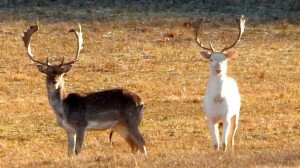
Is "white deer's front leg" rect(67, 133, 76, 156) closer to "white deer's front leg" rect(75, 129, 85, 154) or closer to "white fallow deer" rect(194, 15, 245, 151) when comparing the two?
"white deer's front leg" rect(75, 129, 85, 154)

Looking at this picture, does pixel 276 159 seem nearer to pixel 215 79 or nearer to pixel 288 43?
pixel 215 79

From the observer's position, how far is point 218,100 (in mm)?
16500

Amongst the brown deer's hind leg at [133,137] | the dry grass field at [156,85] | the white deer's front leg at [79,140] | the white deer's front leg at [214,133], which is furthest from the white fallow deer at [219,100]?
the white deer's front leg at [79,140]

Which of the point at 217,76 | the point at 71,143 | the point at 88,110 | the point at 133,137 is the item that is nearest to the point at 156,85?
the point at 133,137

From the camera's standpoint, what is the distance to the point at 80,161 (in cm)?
1428

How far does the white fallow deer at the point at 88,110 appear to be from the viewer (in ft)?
54.4

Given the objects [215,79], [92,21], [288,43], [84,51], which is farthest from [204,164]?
[92,21]

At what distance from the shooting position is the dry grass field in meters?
15.4

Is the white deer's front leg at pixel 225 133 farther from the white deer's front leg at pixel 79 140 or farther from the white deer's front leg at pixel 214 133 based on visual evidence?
the white deer's front leg at pixel 79 140

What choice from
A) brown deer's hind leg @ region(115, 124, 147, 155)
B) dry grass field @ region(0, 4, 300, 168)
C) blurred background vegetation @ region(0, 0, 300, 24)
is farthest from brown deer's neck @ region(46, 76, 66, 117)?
blurred background vegetation @ region(0, 0, 300, 24)

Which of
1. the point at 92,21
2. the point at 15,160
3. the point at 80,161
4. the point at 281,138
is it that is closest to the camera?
the point at 80,161

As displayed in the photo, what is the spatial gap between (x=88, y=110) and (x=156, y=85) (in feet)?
35.1

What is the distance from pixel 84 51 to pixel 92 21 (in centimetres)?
626

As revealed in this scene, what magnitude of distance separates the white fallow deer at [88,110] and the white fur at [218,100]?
4.00ft
